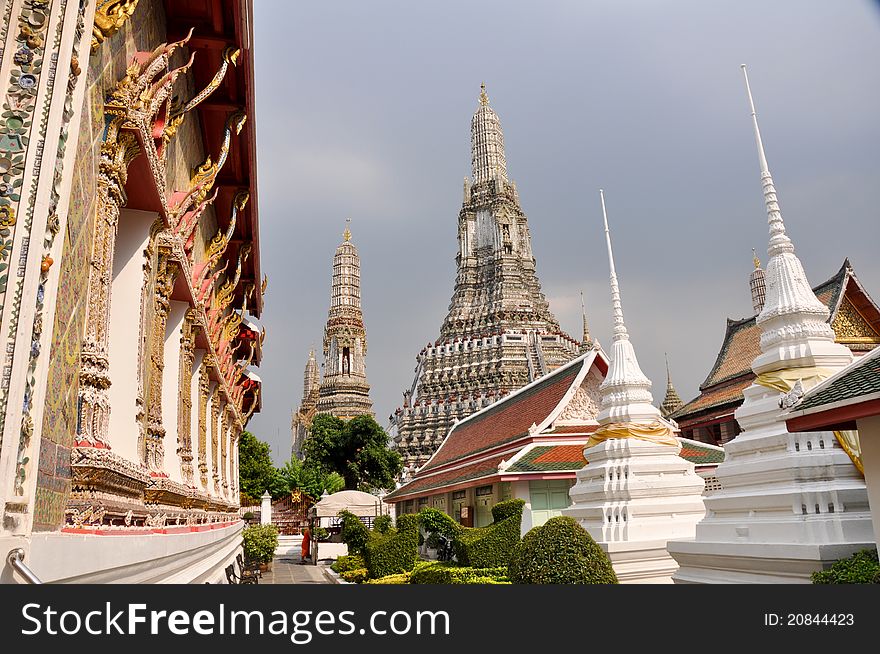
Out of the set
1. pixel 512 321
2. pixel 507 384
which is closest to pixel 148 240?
pixel 507 384

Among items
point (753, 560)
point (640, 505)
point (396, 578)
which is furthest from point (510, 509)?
point (753, 560)

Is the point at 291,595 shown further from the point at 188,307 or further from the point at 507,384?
the point at 507,384

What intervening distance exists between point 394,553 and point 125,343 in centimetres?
1140

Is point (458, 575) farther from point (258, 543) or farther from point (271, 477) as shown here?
point (271, 477)

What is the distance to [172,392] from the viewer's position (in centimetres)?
620

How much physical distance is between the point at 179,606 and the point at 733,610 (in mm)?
2183

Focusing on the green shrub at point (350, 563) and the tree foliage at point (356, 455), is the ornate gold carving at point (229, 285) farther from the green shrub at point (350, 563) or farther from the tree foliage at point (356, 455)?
the tree foliage at point (356, 455)

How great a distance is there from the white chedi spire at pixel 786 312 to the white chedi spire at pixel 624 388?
13.4 feet

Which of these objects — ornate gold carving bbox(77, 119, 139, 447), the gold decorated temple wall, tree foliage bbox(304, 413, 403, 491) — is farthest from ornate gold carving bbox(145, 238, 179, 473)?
tree foliage bbox(304, 413, 403, 491)

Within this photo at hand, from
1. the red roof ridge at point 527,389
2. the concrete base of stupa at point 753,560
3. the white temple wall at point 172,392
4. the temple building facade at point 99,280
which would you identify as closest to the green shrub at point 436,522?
the red roof ridge at point 527,389

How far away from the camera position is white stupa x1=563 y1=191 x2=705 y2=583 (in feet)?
33.9

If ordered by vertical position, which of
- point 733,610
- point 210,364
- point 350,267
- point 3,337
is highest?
point 350,267

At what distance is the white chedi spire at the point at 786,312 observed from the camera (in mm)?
7586

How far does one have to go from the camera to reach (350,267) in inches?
2287
